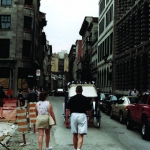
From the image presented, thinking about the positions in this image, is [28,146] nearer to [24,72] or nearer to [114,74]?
[24,72]

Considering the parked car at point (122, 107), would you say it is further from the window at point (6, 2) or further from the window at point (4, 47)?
the window at point (6, 2)

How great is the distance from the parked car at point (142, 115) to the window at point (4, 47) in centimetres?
3041

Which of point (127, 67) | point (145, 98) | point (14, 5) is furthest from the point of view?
point (14, 5)

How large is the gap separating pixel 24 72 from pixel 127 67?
1358 centimetres

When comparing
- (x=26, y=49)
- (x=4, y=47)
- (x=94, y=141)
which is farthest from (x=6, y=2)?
(x=94, y=141)

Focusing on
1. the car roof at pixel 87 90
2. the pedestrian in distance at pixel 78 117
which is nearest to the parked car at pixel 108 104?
the car roof at pixel 87 90

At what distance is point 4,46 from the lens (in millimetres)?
44062

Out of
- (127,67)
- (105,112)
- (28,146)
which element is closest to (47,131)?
(28,146)

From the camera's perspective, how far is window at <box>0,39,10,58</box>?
4369 cm

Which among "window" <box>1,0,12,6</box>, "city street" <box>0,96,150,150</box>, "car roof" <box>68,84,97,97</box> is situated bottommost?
"city street" <box>0,96,150,150</box>

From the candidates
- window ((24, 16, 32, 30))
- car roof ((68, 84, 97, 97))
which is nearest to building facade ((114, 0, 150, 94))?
window ((24, 16, 32, 30))

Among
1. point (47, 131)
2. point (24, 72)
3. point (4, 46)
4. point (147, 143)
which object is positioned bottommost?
point (147, 143)

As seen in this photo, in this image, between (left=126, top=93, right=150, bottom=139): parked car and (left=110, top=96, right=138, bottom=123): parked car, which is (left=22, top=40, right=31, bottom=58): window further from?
(left=126, top=93, right=150, bottom=139): parked car

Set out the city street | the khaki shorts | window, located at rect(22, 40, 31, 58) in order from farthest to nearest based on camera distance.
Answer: window, located at rect(22, 40, 31, 58), the city street, the khaki shorts
